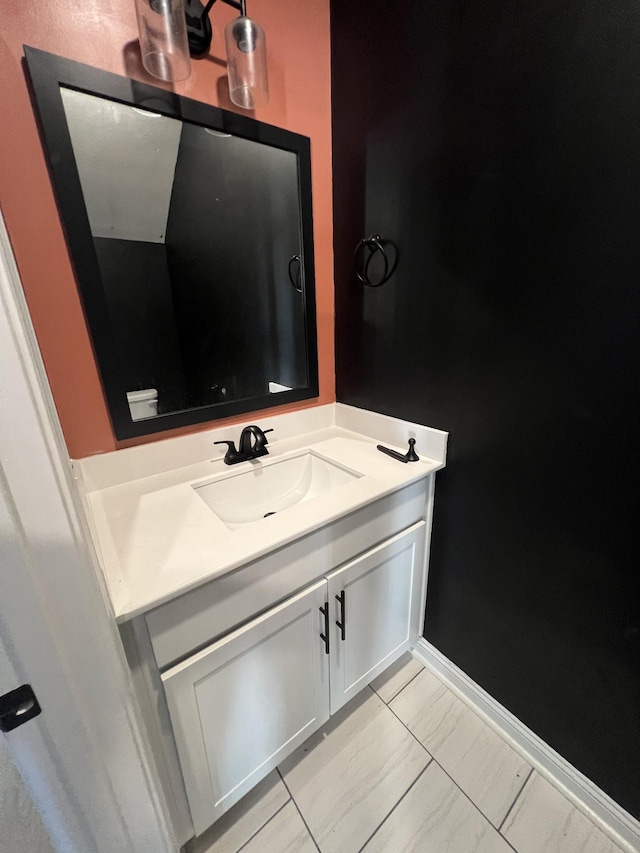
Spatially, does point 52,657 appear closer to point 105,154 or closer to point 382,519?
point 382,519

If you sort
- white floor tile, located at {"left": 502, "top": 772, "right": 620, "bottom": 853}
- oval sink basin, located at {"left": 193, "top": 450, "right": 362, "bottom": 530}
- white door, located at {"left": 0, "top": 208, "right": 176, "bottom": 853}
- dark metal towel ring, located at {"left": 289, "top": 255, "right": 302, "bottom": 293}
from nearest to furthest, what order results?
white door, located at {"left": 0, "top": 208, "right": 176, "bottom": 853} < white floor tile, located at {"left": 502, "top": 772, "right": 620, "bottom": 853} < oval sink basin, located at {"left": 193, "top": 450, "right": 362, "bottom": 530} < dark metal towel ring, located at {"left": 289, "top": 255, "right": 302, "bottom": 293}

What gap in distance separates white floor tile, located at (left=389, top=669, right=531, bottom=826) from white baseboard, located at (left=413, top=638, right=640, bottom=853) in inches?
1.2

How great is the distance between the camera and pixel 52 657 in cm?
42

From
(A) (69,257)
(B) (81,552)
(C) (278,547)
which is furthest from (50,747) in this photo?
(A) (69,257)

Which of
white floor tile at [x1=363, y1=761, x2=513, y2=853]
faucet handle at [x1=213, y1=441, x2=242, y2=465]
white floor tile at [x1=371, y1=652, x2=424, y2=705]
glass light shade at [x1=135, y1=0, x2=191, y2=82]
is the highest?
glass light shade at [x1=135, y1=0, x2=191, y2=82]

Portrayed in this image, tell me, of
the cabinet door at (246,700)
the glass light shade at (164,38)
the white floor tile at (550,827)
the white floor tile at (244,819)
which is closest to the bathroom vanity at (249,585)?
the cabinet door at (246,700)

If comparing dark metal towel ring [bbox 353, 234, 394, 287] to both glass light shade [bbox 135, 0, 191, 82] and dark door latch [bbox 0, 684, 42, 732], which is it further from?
dark door latch [bbox 0, 684, 42, 732]

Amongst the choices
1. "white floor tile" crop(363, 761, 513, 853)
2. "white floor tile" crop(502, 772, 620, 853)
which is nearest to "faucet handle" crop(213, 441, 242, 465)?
"white floor tile" crop(363, 761, 513, 853)

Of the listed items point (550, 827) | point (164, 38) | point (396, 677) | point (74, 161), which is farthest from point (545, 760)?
point (164, 38)

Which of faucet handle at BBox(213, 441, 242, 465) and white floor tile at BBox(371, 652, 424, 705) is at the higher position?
faucet handle at BBox(213, 441, 242, 465)

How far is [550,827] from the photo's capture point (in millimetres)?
940

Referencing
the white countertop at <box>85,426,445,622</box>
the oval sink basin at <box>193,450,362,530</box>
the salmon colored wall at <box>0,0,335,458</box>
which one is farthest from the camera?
the oval sink basin at <box>193,450,362,530</box>

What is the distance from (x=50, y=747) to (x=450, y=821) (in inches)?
44.4

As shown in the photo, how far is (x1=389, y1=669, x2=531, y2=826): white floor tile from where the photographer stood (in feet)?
3.32
